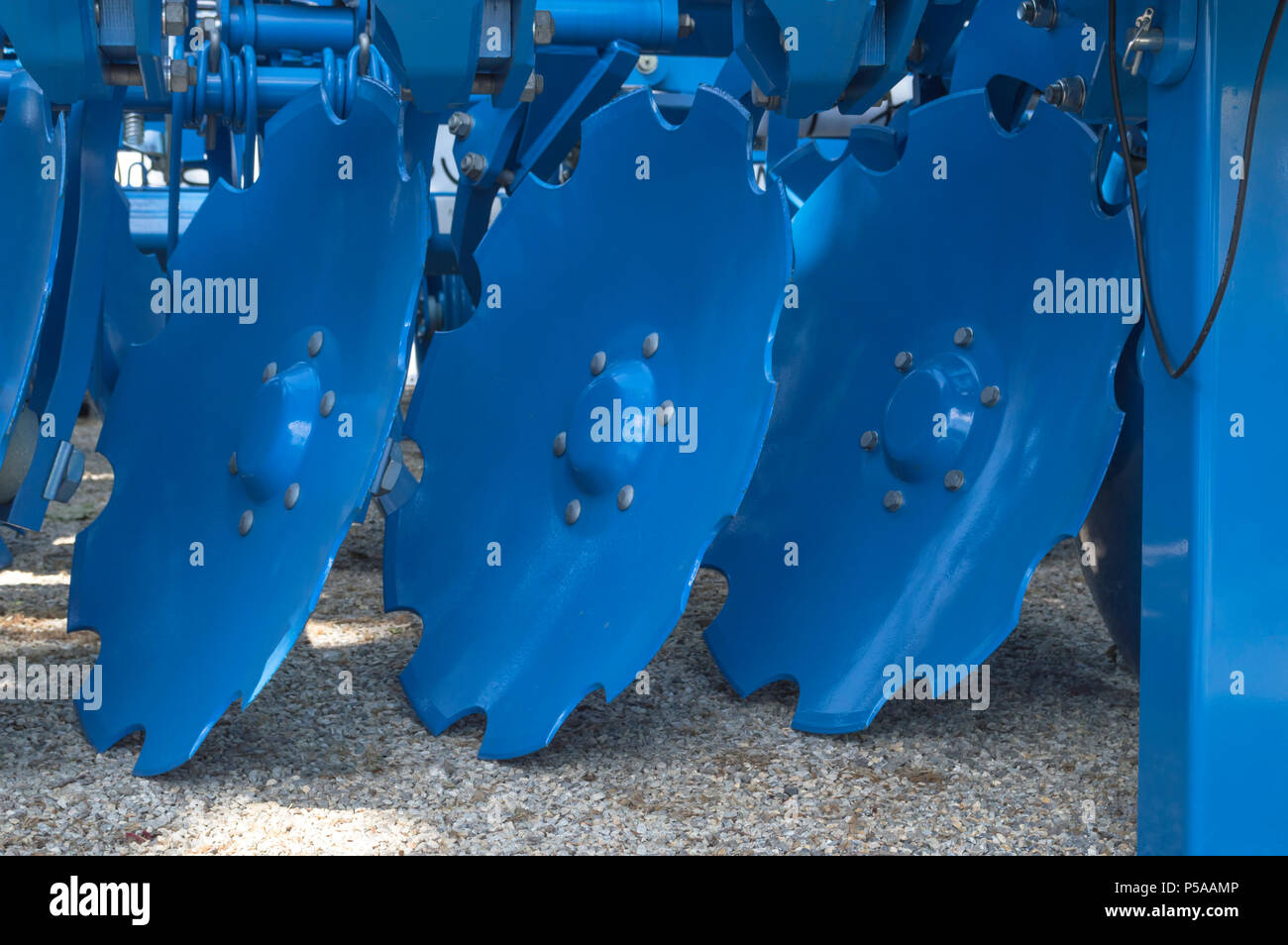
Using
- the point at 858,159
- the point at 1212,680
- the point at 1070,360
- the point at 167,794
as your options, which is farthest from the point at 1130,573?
the point at 167,794

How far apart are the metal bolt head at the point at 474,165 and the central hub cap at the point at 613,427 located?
0.76 m

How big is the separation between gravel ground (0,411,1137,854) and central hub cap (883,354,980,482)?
55 centimetres

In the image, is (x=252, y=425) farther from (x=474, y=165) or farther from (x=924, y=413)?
(x=924, y=413)

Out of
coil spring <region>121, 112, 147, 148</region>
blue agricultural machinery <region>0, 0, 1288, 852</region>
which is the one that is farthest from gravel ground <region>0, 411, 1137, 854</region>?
coil spring <region>121, 112, 147, 148</region>

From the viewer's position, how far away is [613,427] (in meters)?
2.75

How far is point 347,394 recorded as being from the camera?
2.59 meters

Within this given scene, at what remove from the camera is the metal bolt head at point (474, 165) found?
3.20 meters

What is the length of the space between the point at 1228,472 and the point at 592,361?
1.41 m

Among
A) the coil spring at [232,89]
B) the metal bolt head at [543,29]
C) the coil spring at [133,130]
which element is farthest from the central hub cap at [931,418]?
the coil spring at [133,130]

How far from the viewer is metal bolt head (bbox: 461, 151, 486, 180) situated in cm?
320

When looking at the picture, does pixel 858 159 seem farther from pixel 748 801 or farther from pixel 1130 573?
pixel 748 801

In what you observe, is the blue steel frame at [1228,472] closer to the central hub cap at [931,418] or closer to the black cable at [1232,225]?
the black cable at [1232,225]

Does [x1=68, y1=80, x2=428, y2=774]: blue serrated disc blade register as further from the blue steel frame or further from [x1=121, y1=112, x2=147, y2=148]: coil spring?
[x1=121, y1=112, x2=147, y2=148]: coil spring

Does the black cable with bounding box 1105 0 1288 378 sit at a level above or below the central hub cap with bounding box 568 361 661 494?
above
